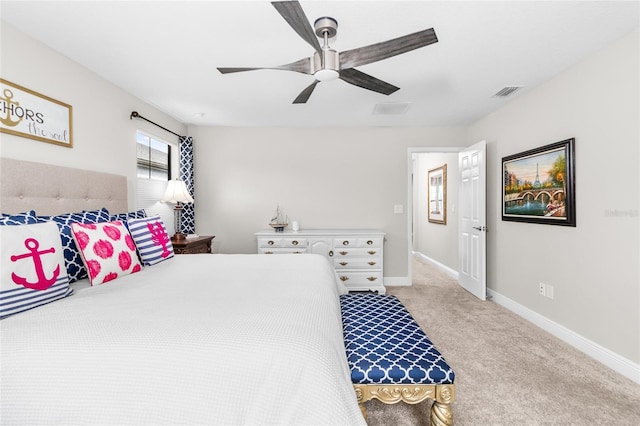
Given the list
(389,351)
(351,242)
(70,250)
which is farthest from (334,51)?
(351,242)

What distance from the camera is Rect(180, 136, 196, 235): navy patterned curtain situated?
421cm

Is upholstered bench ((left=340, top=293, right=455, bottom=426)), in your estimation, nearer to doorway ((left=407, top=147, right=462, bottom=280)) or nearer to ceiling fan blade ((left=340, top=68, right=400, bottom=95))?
ceiling fan blade ((left=340, top=68, right=400, bottom=95))

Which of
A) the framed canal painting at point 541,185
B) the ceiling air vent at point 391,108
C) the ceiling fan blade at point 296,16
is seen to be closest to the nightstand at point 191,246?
the ceiling fan blade at point 296,16

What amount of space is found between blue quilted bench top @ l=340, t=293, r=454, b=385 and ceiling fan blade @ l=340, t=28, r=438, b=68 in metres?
1.59

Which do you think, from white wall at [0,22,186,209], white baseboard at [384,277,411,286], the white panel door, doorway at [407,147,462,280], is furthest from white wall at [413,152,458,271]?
white wall at [0,22,186,209]

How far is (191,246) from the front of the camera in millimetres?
3361

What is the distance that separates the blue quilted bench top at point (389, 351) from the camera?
1416 millimetres

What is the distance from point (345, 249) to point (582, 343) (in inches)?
98.0

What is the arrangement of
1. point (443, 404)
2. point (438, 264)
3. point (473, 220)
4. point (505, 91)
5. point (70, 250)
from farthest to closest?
1. point (438, 264)
2. point (473, 220)
3. point (505, 91)
4. point (70, 250)
5. point (443, 404)

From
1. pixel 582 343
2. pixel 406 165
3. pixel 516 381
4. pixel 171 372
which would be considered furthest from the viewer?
pixel 406 165

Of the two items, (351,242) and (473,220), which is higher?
(473,220)

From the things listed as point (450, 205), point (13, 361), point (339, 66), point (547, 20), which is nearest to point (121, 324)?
point (13, 361)

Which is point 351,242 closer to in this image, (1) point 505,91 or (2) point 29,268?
(1) point 505,91

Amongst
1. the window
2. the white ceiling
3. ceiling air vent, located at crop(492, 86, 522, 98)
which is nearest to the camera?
the white ceiling
